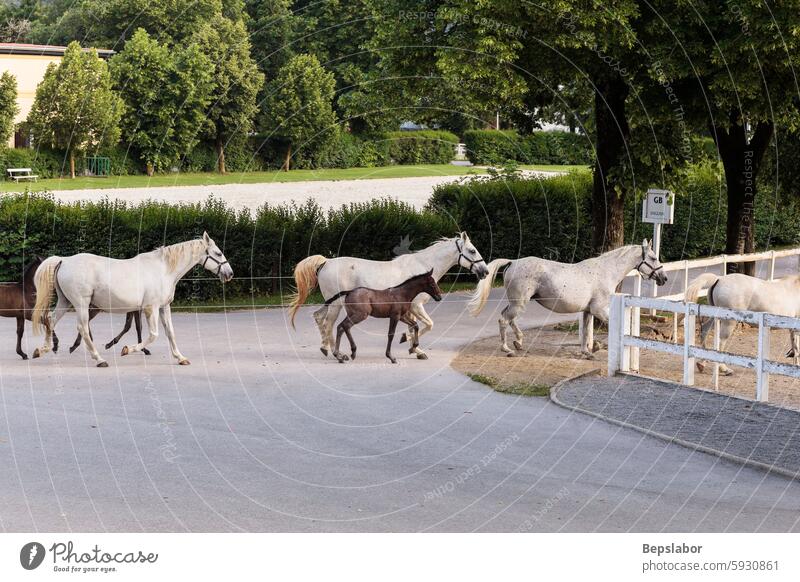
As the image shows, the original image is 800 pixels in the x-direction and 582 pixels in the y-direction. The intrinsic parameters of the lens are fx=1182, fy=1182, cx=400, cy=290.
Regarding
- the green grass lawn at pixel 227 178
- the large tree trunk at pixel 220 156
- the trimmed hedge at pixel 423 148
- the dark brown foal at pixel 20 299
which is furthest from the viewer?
the trimmed hedge at pixel 423 148

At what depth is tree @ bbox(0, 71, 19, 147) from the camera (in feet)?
173

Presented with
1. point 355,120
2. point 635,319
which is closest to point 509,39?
point 635,319

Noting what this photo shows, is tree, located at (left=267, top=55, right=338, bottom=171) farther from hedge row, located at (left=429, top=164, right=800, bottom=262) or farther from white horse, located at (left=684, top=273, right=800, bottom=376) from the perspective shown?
white horse, located at (left=684, top=273, right=800, bottom=376)

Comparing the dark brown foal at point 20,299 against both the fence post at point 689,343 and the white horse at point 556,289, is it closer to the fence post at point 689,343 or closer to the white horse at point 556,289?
the white horse at point 556,289

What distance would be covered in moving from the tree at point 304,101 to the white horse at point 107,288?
1512 cm

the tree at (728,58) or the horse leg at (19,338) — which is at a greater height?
the tree at (728,58)

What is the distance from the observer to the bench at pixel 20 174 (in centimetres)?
4996

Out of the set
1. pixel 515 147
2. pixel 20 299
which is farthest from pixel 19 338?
pixel 515 147

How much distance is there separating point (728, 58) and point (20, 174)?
40.5 metres

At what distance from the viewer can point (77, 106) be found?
49.4m

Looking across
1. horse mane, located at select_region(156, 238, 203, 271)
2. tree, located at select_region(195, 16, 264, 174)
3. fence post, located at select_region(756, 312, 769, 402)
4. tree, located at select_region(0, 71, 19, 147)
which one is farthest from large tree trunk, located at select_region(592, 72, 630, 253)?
tree, located at select_region(0, 71, 19, 147)

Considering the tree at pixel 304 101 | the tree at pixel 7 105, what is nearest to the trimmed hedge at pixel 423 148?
the tree at pixel 304 101

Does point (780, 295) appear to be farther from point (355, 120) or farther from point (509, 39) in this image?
point (355, 120)

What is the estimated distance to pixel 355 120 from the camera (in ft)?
152
